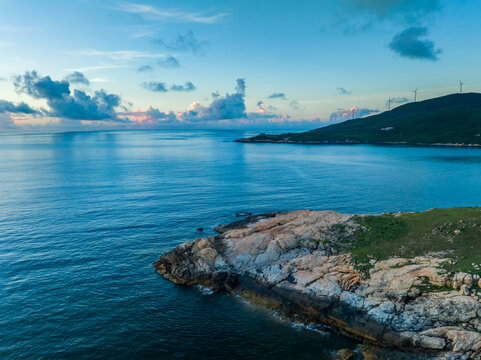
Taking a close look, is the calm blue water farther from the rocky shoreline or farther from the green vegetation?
the green vegetation

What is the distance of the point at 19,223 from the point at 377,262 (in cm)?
7200

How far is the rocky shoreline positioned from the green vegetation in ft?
4.01

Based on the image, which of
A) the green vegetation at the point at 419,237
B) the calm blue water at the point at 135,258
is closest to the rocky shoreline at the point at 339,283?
the green vegetation at the point at 419,237

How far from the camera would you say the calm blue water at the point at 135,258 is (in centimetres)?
3003

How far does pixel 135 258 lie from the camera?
159 feet

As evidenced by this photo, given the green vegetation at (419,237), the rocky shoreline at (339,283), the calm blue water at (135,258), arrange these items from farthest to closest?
the green vegetation at (419,237), the calm blue water at (135,258), the rocky shoreline at (339,283)

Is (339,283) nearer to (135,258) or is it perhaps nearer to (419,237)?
(419,237)

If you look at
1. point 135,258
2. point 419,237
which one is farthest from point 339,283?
point 135,258

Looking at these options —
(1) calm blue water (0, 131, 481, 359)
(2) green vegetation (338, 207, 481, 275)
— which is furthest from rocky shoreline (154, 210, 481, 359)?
(1) calm blue water (0, 131, 481, 359)

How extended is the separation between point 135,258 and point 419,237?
4527 centimetres

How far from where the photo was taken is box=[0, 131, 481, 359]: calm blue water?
30031 mm

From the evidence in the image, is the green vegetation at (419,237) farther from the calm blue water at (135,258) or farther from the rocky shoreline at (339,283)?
the calm blue water at (135,258)

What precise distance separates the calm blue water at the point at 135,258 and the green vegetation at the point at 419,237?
54.0 ft

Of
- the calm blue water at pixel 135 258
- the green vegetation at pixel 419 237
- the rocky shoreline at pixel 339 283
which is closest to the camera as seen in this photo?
the rocky shoreline at pixel 339 283
